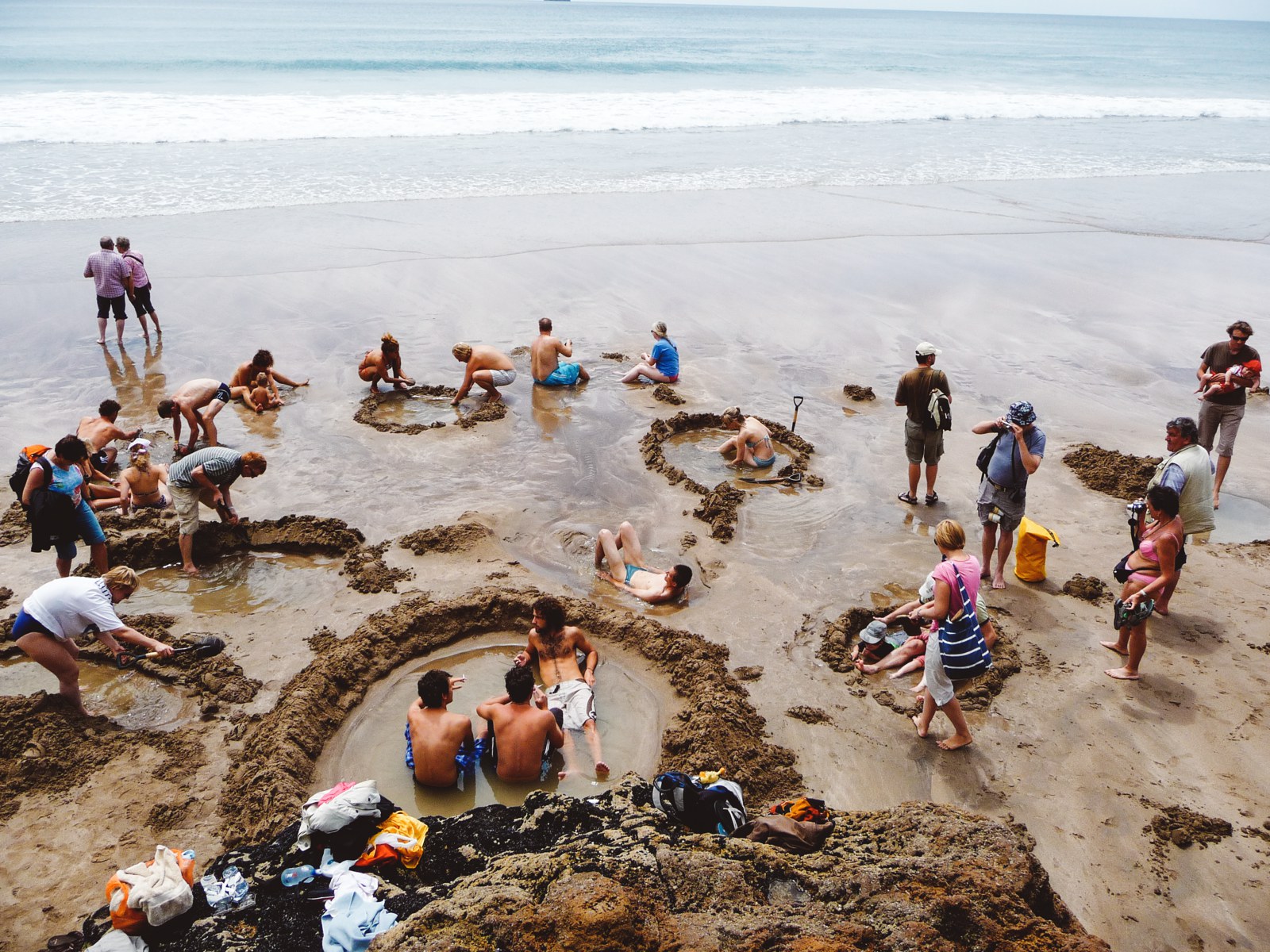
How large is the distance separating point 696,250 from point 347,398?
355 inches

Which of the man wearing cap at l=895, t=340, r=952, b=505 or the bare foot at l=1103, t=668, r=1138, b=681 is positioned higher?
the man wearing cap at l=895, t=340, r=952, b=505

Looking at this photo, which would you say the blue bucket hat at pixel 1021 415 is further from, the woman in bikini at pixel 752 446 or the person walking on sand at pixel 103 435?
the person walking on sand at pixel 103 435

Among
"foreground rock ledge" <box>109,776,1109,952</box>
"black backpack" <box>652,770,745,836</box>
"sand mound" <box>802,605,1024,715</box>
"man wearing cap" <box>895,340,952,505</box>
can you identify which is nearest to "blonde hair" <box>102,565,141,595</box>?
"foreground rock ledge" <box>109,776,1109,952</box>

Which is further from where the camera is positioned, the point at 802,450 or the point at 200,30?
the point at 200,30

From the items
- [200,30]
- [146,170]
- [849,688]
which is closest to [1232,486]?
[849,688]

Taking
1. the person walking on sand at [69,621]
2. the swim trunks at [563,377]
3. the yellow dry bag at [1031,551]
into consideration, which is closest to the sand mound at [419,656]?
the person walking on sand at [69,621]

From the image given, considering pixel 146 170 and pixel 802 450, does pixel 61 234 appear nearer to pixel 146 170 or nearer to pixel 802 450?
pixel 146 170

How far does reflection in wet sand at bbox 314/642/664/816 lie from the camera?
579 centimetres

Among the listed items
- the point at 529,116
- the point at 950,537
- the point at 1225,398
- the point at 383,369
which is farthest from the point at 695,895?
the point at 529,116

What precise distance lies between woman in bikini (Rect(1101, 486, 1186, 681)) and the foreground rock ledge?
3423mm

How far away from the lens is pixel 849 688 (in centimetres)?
682

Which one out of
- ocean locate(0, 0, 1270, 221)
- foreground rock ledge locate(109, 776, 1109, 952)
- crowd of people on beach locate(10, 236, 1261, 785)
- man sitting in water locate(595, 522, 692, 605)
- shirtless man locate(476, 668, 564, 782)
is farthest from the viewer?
ocean locate(0, 0, 1270, 221)

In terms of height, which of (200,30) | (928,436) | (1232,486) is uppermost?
(200,30)

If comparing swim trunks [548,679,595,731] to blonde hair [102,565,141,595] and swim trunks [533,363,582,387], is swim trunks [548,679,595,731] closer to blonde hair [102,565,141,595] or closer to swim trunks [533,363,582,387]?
blonde hair [102,565,141,595]
